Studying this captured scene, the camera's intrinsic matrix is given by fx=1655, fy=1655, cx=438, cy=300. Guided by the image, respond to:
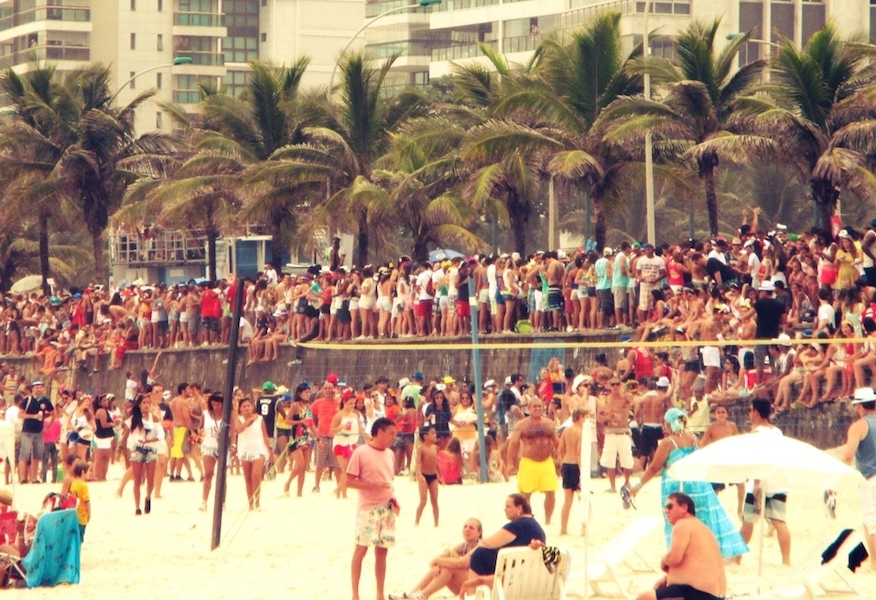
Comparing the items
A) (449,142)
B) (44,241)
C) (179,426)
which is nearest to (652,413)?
(179,426)

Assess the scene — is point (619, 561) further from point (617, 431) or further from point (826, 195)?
point (826, 195)

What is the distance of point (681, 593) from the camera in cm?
1025

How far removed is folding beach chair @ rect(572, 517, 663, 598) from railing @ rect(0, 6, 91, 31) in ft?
229

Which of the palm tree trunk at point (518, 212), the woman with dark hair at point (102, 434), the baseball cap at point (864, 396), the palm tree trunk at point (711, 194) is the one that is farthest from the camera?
the palm tree trunk at point (518, 212)

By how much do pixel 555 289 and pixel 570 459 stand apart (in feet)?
28.7

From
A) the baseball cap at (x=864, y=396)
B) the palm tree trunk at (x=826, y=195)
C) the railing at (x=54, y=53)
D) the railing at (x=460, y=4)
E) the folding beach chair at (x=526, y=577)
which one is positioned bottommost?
the folding beach chair at (x=526, y=577)

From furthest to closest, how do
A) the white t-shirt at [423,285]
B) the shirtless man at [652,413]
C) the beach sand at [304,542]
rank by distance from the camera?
the white t-shirt at [423,285]
the shirtless man at [652,413]
the beach sand at [304,542]

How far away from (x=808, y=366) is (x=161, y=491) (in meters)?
9.70

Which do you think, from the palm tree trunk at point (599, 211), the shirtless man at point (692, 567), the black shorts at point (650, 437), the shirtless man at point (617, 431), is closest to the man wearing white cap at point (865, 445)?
the shirtless man at point (692, 567)

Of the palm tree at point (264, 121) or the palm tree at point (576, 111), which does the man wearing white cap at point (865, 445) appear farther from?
the palm tree at point (264, 121)

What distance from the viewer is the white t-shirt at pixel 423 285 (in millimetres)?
25766

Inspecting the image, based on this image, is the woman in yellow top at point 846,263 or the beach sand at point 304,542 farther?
the woman in yellow top at point 846,263

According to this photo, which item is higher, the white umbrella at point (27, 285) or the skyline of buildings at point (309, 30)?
the skyline of buildings at point (309, 30)

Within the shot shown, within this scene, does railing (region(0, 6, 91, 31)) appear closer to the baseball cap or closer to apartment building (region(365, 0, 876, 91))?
apartment building (region(365, 0, 876, 91))
